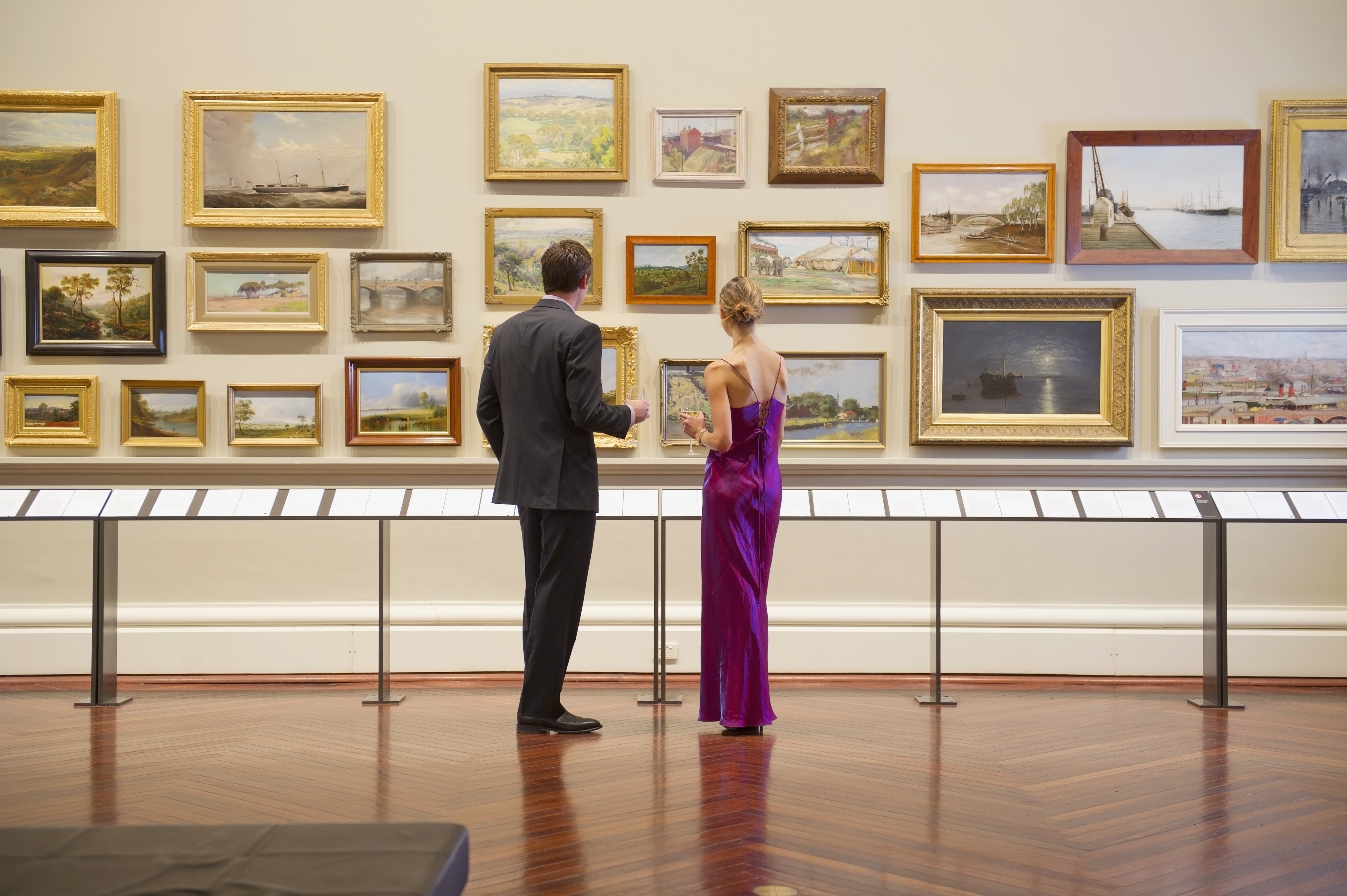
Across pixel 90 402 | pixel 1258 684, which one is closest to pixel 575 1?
pixel 90 402

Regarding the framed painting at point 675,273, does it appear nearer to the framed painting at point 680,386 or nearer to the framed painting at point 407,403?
the framed painting at point 680,386

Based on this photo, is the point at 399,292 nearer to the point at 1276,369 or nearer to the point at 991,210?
the point at 991,210

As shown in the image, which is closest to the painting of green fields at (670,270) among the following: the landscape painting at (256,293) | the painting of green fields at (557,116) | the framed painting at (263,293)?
the painting of green fields at (557,116)

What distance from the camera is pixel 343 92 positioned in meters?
6.24

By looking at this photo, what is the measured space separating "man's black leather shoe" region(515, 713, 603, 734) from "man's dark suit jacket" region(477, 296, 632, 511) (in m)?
1.00

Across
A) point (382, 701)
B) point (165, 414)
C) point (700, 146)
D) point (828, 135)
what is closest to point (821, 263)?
point (828, 135)

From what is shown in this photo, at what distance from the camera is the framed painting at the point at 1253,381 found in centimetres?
632

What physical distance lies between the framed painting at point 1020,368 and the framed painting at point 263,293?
3626mm

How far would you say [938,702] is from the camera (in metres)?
5.53

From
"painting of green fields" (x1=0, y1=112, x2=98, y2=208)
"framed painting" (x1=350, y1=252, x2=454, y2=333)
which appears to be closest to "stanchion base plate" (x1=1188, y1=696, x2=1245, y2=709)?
"framed painting" (x1=350, y1=252, x2=454, y2=333)

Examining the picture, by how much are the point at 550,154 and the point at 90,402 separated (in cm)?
314

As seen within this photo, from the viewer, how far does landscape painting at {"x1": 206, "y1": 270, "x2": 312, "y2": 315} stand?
628 centimetres

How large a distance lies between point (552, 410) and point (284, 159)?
114 inches

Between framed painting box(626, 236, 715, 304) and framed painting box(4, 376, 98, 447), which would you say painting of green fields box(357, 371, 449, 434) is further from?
framed painting box(4, 376, 98, 447)
